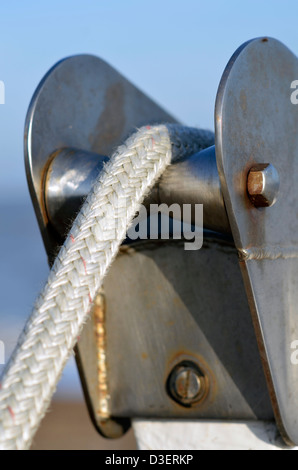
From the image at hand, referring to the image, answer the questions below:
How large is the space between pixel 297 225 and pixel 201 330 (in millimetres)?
166

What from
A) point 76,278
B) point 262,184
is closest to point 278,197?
point 262,184

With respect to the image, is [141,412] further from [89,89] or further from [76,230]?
[89,89]

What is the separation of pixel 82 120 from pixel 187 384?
33cm

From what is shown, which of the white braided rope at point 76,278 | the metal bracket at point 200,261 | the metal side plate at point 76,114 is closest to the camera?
the white braided rope at point 76,278

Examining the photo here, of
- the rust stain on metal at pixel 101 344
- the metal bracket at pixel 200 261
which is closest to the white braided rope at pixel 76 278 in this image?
the metal bracket at pixel 200 261

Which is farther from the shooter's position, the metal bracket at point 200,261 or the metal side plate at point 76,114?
the metal side plate at point 76,114

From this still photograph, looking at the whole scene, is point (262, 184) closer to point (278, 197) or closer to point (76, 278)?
point (278, 197)

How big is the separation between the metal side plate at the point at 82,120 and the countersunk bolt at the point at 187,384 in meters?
0.10

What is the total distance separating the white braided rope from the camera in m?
0.53

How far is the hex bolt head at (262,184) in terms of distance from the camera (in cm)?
62

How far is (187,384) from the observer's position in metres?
0.78

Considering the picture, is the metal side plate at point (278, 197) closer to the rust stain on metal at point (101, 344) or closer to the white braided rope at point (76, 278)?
the white braided rope at point (76, 278)

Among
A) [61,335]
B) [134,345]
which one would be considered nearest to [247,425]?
[134,345]

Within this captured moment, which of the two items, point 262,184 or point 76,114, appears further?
point 76,114
